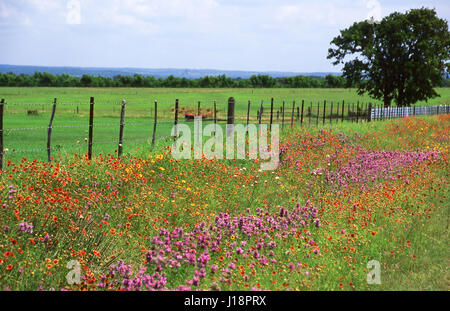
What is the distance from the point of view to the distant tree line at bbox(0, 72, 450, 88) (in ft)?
449

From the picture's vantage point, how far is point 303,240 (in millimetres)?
7227

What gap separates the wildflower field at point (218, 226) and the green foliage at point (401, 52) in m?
38.7

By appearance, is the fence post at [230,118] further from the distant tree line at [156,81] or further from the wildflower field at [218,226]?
the distant tree line at [156,81]

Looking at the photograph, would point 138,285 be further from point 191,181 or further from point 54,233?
point 191,181

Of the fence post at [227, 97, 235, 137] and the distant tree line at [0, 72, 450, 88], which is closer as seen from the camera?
the fence post at [227, 97, 235, 137]

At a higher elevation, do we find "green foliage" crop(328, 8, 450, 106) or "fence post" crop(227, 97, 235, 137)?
"green foliage" crop(328, 8, 450, 106)

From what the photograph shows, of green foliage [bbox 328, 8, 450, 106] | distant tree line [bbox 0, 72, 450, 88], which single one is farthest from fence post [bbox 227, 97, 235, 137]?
distant tree line [bbox 0, 72, 450, 88]

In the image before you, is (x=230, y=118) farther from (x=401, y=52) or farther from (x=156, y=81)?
(x=156, y=81)

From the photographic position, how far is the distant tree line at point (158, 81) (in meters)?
137

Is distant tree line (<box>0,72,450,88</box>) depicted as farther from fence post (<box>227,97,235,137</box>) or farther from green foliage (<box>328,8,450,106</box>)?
fence post (<box>227,97,235,137</box>)

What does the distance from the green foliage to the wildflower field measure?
3874cm

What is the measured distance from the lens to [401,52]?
1911 inches

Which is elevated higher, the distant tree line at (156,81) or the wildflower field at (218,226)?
the distant tree line at (156,81)

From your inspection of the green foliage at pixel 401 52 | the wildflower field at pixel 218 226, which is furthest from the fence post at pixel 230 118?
the green foliage at pixel 401 52
